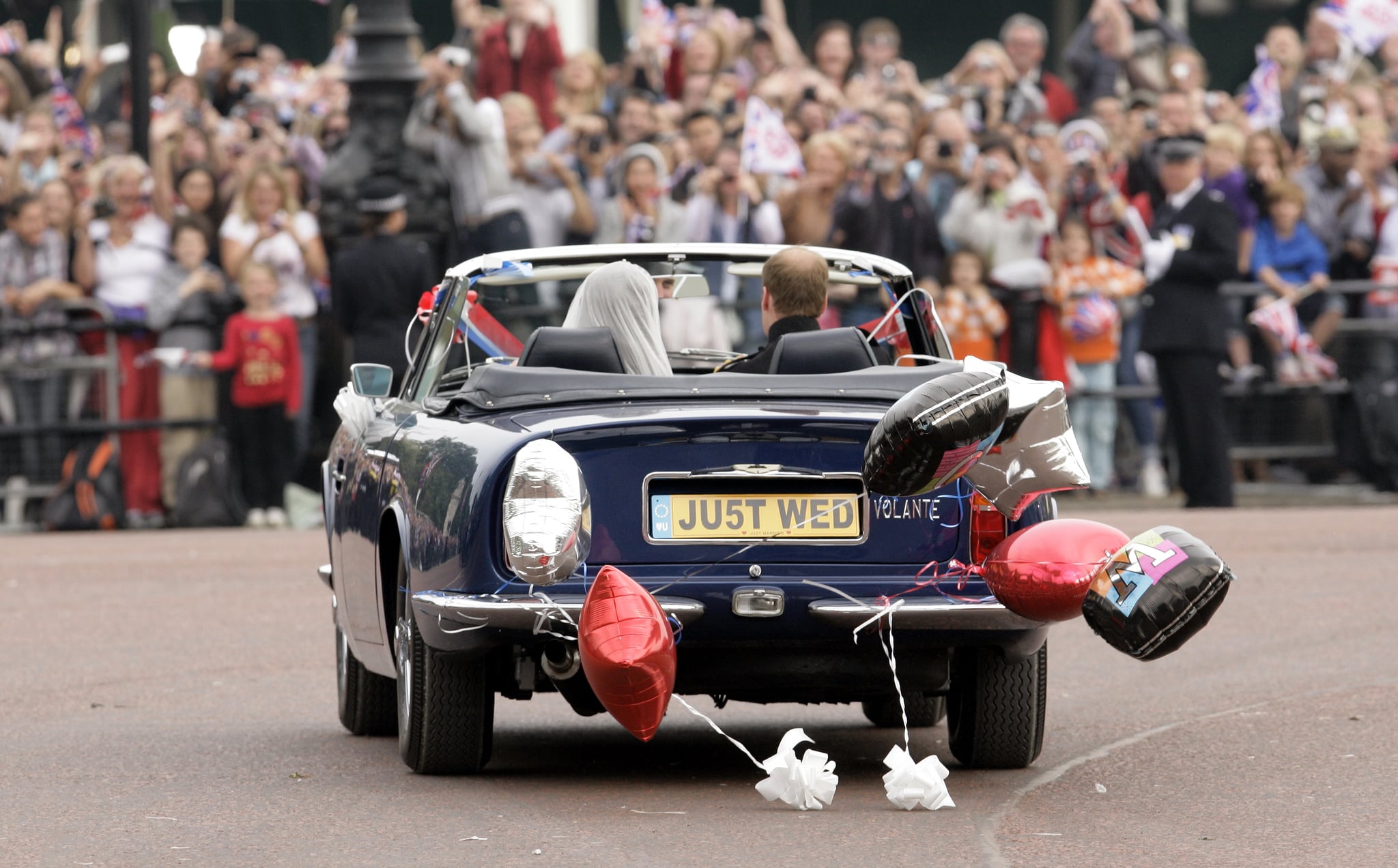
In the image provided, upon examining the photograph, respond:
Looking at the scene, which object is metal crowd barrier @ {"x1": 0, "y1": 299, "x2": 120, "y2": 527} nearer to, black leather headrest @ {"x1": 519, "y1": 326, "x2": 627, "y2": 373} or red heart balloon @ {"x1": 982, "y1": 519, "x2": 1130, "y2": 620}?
black leather headrest @ {"x1": 519, "y1": 326, "x2": 627, "y2": 373}

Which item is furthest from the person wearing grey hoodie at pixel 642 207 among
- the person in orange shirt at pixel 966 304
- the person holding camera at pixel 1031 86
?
the person holding camera at pixel 1031 86

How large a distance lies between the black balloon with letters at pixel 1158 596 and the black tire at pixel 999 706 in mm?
747

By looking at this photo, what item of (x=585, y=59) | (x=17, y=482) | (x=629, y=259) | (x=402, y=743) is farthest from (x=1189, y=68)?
(x=402, y=743)

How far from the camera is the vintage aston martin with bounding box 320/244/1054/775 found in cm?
676

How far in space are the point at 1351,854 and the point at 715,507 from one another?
72.4 inches

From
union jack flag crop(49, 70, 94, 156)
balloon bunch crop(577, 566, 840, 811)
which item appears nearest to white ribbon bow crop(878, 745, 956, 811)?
balloon bunch crop(577, 566, 840, 811)

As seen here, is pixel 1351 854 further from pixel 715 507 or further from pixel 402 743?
pixel 402 743

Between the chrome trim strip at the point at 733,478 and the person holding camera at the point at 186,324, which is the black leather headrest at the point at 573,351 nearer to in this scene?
the chrome trim strip at the point at 733,478

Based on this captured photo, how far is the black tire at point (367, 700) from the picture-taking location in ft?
28.4

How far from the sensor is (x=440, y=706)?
7.20m

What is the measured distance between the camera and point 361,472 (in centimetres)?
816

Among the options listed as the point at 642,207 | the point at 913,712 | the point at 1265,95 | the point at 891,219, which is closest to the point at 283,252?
the point at 642,207

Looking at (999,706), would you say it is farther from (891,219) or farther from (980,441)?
(891,219)

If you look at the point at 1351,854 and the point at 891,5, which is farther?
the point at 891,5
